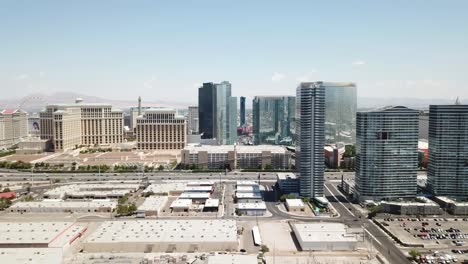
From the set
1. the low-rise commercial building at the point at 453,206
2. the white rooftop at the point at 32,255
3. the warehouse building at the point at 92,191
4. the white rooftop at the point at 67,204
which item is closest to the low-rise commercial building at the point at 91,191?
the warehouse building at the point at 92,191

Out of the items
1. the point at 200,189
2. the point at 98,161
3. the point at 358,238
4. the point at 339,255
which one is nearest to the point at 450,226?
the point at 358,238

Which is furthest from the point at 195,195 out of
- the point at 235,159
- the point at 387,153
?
the point at 387,153

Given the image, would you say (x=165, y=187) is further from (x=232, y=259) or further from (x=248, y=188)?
(x=232, y=259)

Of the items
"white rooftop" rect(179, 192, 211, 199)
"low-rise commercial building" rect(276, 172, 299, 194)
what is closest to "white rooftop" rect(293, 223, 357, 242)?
"low-rise commercial building" rect(276, 172, 299, 194)

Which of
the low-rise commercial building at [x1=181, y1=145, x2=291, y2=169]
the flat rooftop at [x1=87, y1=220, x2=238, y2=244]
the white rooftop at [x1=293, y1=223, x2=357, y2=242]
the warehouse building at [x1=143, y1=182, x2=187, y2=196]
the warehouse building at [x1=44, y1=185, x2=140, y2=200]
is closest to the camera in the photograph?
the white rooftop at [x1=293, y1=223, x2=357, y2=242]

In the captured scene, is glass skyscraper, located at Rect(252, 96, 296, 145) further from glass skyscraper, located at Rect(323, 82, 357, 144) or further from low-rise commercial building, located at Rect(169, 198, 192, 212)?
low-rise commercial building, located at Rect(169, 198, 192, 212)

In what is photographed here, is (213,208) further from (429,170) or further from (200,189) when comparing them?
(429,170)
